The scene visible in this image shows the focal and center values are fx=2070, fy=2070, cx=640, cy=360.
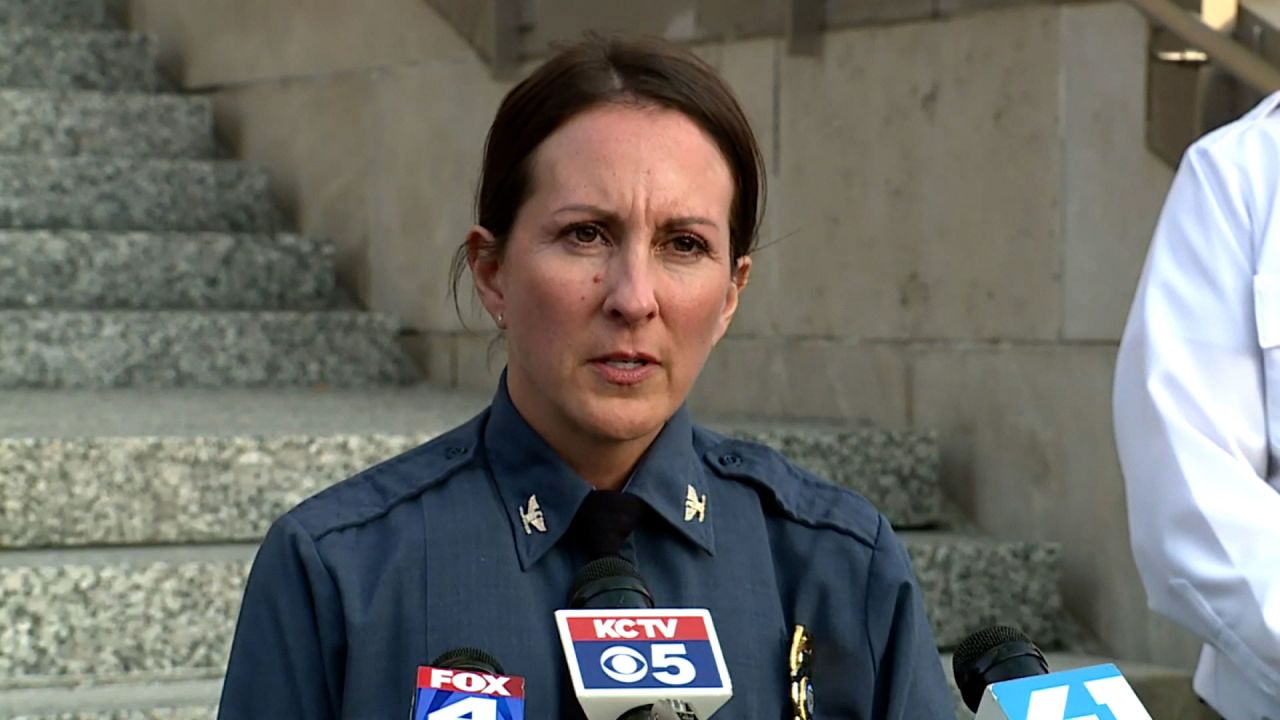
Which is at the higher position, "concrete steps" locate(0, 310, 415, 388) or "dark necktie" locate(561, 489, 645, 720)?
"dark necktie" locate(561, 489, 645, 720)

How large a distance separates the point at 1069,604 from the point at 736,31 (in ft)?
6.19

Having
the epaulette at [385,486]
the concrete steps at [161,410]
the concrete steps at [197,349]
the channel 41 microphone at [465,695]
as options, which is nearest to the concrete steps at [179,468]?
the concrete steps at [161,410]

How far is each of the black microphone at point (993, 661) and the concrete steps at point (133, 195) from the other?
18.4ft

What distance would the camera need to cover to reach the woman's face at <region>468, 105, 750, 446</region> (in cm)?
180

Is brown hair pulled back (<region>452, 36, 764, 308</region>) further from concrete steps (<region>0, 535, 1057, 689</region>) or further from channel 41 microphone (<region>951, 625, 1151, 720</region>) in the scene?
concrete steps (<region>0, 535, 1057, 689</region>)

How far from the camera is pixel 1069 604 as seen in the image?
4.89 meters

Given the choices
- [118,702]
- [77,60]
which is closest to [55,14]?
[77,60]

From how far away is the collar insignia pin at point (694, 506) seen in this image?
1.89 m

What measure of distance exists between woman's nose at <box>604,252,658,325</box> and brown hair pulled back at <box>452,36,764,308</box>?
13cm

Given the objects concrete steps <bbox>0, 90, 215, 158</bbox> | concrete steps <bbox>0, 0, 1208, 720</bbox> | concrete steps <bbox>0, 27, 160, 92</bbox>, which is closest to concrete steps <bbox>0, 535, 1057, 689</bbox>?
concrete steps <bbox>0, 0, 1208, 720</bbox>

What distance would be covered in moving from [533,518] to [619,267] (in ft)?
0.80

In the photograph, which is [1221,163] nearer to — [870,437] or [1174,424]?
[1174,424]

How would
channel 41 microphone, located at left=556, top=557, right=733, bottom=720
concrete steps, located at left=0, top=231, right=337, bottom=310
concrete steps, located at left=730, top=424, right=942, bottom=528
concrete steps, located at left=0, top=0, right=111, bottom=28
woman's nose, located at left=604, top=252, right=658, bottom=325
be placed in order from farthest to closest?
1. concrete steps, located at left=0, top=0, right=111, bottom=28
2. concrete steps, located at left=0, top=231, right=337, bottom=310
3. concrete steps, located at left=730, top=424, right=942, bottom=528
4. woman's nose, located at left=604, top=252, right=658, bottom=325
5. channel 41 microphone, located at left=556, top=557, right=733, bottom=720

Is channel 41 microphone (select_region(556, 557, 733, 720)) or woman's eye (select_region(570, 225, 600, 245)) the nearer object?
channel 41 microphone (select_region(556, 557, 733, 720))
